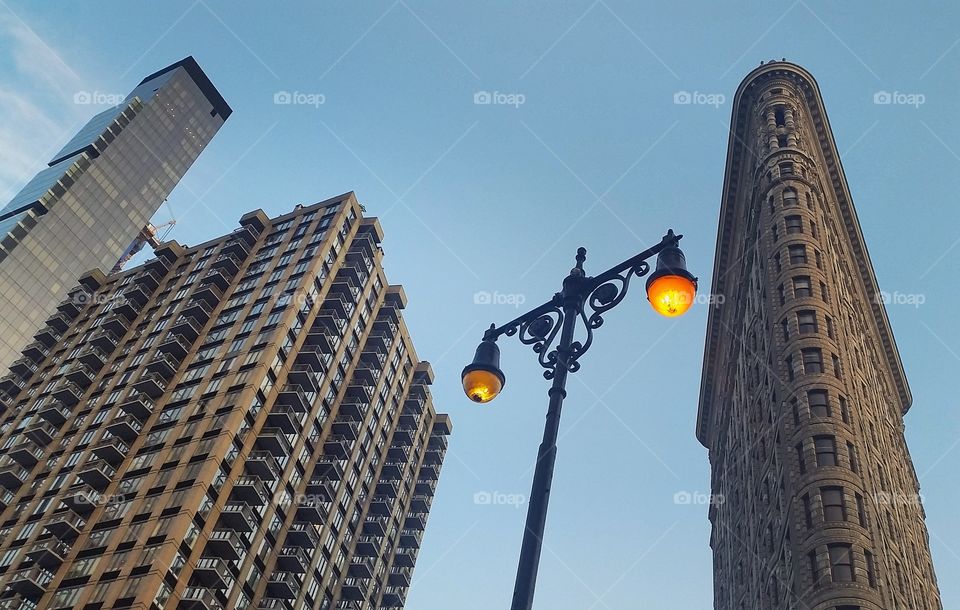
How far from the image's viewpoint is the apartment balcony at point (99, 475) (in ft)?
219

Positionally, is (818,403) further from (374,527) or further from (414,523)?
(414,523)

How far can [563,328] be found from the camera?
47.2 ft

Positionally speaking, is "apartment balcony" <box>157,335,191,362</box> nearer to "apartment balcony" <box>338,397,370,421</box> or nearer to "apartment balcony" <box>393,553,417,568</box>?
"apartment balcony" <box>338,397,370,421</box>

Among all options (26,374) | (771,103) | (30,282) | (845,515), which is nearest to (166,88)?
(30,282)

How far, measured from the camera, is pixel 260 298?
81.8 meters

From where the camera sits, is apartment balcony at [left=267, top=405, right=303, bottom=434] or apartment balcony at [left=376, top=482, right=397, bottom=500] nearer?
apartment balcony at [left=267, top=405, right=303, bottom=434]

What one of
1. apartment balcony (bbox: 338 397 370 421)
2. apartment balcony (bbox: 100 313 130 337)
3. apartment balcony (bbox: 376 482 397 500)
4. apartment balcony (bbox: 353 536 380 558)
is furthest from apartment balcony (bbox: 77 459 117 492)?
apartment balcony (bbox: 376 482 397 500)

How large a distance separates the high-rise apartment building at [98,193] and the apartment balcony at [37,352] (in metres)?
14.9

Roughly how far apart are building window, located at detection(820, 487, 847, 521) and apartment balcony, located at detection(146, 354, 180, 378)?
54296 mm

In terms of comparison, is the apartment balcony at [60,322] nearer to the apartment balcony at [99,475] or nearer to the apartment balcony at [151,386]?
the apartment balcony at [151,386]

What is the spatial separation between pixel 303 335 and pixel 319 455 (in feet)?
35.3

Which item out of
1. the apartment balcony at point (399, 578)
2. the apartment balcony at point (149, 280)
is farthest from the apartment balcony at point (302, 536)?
the apartment balcony at point (149, 280)

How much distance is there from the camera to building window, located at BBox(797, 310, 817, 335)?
5925 centimetres

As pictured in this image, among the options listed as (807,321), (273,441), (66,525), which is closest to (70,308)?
(66,525)
